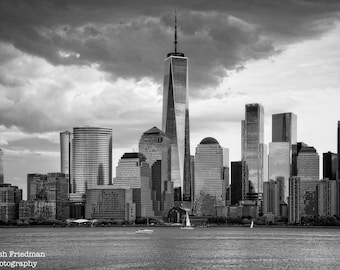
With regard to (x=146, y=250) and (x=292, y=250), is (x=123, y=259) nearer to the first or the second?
(x=146, y=250)

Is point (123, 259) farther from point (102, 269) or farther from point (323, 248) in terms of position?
point (323, 248)

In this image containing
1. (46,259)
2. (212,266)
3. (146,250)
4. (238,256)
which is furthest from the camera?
(146,250)

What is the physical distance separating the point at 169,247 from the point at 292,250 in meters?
29.6

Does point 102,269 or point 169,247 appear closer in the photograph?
point 102,269

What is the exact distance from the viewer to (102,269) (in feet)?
421

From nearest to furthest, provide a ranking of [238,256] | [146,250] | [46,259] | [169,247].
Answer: [46,259] < [238,256] < [146,250] < [169,247]

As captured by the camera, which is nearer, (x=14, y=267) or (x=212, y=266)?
(x=14, y=267)

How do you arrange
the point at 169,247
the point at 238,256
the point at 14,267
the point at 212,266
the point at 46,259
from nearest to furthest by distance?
the point at 14,267 < the point at 212,266 < the point at 46,259 < the point at 238,256 < the point at 169,247

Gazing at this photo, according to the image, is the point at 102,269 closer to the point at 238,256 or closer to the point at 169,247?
the point at 238,256

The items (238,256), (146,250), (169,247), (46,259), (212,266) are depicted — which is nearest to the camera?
(212,266)

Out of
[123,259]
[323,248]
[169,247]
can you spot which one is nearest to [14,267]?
[123,259]

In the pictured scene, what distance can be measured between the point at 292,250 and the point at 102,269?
68867mm

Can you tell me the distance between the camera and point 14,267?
415 feet

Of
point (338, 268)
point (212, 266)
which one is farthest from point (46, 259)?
point (338, 268)
